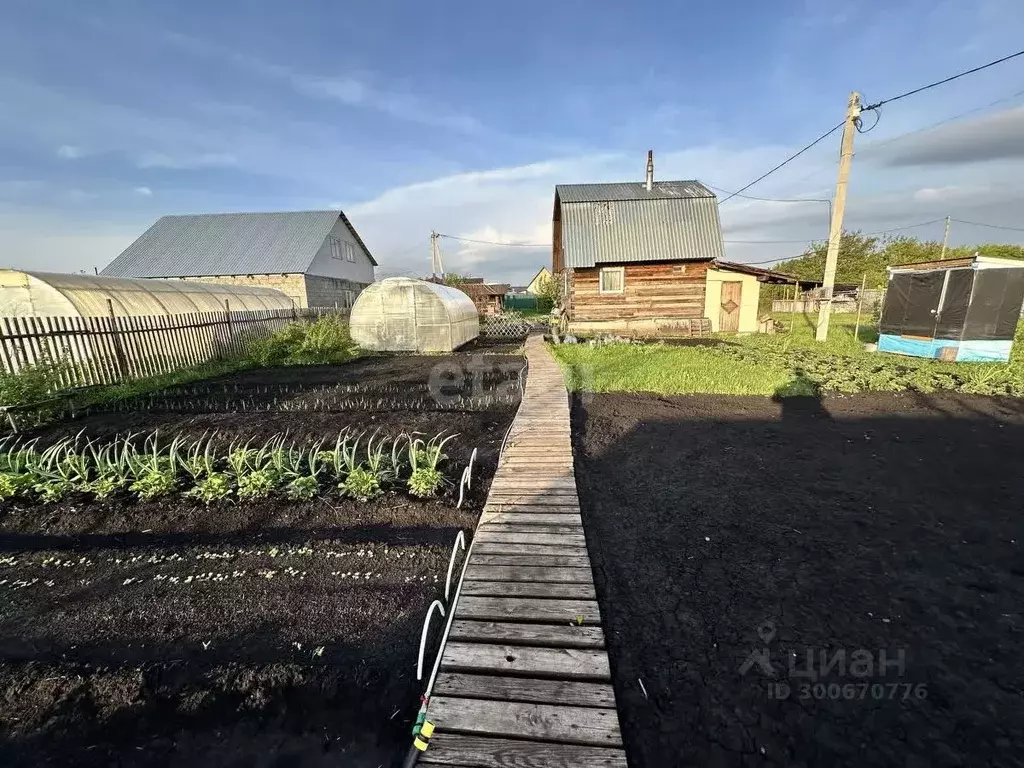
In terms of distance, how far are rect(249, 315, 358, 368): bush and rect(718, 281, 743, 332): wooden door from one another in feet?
50.6

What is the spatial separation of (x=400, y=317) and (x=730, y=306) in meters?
14.0

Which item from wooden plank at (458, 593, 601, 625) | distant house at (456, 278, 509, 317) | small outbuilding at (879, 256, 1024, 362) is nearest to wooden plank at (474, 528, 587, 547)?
wooden plank at (458, 593, 601, 625)

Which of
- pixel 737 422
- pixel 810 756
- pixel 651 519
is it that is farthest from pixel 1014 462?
pixel 810 756

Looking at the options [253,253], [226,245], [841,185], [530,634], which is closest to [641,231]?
[841,185]

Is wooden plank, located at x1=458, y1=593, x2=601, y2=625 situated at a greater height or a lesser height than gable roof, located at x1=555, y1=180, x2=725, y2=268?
lesser

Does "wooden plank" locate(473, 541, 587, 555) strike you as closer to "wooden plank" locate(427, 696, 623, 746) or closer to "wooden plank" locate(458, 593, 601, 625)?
"wooden plank" locate(458, 593, 601, 625)

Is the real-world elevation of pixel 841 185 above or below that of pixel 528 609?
above

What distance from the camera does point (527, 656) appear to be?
7.42ft

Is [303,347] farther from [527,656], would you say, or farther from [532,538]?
[527,656]

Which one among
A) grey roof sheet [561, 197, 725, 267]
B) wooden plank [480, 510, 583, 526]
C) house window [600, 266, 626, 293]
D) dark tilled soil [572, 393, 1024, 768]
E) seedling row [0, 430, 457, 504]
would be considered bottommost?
dark tilled soil [572, 393, 1024, 768]

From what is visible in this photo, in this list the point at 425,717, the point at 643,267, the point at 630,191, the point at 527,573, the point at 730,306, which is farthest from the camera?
the point at 630,191

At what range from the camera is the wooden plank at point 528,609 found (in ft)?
8.27

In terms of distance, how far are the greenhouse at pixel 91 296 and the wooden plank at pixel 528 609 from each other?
12294 mm

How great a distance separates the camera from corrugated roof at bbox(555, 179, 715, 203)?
18406 millimetres
